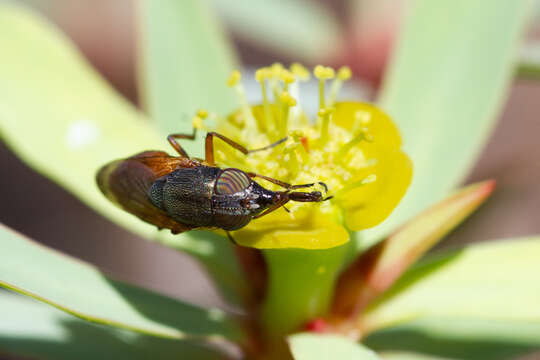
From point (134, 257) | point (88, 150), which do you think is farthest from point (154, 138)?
point (134, 257)

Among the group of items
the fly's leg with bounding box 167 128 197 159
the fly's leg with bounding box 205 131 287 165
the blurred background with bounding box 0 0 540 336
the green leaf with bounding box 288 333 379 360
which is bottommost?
the green leaf with bounding box 288 333 379 360

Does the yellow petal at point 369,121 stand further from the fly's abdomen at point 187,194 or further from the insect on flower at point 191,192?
the fly's abdomen at point 187,194

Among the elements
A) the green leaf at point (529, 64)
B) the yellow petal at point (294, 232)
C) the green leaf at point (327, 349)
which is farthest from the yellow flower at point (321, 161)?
the green leaf at point (529, 64)

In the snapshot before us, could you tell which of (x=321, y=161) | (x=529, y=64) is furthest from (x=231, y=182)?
(x=529, y=64)

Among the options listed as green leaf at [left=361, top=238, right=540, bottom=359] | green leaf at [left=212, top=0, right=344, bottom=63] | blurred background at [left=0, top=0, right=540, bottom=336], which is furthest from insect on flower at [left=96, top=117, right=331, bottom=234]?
green leaf at [left=212, top=0, right=344, bottom=63]

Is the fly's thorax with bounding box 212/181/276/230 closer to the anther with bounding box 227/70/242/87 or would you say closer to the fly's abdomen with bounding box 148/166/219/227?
the fly's abdomen with bounding box 148/166/219/227

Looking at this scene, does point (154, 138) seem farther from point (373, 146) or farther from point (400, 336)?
point (400, 336)
